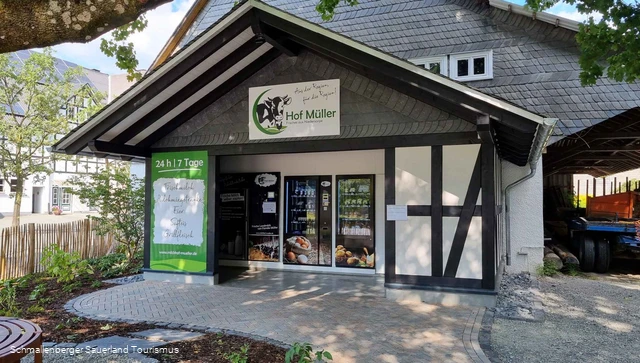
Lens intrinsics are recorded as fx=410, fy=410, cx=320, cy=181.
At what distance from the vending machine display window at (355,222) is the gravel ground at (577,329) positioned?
3.52m

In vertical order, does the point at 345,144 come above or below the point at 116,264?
above

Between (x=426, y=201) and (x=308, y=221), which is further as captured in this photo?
(x=308, y=221)

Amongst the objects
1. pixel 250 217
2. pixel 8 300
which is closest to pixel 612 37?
pixel 250 217

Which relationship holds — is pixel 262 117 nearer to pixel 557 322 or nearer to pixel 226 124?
pixel 226 124

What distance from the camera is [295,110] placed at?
301 inches

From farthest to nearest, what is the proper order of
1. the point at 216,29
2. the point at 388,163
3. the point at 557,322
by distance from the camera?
1. the point at 388,163
2. the point at 216,29
3. the point at 557,322

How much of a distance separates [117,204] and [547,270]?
1066cm

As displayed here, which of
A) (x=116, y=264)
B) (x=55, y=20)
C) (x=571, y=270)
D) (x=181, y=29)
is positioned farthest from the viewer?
(x=181, y=29)

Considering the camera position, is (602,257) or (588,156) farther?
(588,156)

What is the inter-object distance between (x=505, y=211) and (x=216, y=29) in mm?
7657

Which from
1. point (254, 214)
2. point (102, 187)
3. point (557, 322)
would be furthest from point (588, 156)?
point (102, 187)

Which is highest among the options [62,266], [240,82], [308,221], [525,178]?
[240,82]

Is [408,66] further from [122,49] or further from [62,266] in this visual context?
[62,266]

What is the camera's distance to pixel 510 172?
984 centimetres
